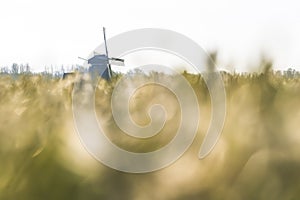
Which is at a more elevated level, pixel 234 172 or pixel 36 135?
pixel 36 135

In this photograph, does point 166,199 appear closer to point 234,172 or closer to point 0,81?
point 234,172

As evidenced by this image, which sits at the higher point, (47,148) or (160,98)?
(160,98)

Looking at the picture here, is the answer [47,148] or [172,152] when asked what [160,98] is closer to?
[172,152]

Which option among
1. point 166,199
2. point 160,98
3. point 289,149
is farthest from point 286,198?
point 160,98

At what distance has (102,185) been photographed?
3.66ft

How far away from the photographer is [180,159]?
1126 millimetres

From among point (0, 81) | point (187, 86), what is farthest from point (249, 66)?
point (0, 81)

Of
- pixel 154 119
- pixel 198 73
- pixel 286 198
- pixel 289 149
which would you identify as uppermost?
pixel 198 73

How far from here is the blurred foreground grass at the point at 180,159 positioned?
1100mm

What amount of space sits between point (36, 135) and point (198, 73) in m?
0.47

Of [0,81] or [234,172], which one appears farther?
[0,81]

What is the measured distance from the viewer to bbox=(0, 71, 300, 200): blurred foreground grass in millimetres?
1100

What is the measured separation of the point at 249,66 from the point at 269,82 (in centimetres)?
7

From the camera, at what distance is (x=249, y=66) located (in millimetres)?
1201
